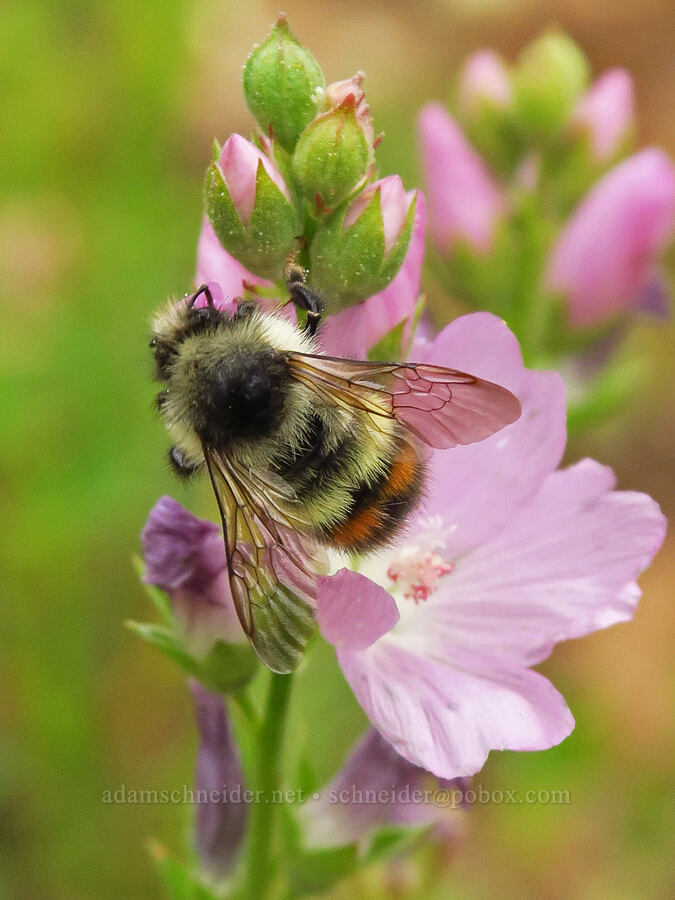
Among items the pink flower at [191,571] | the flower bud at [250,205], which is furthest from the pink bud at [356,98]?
the pink flower at [191,571]

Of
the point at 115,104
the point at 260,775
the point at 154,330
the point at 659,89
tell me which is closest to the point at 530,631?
the point at 260,775

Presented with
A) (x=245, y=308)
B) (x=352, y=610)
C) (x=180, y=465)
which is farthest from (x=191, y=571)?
(x=245, y=308)

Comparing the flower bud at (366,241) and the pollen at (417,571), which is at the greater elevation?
the flower bud at (366,241)

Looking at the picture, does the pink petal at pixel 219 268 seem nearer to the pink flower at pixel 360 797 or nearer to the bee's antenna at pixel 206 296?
the bee's antenna at pixel 206 296

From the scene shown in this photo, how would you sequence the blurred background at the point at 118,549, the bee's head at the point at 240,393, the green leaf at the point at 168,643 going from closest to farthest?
1. the bee's head at the point at 240,393
2. the green leaf at the point at 168,643
3. the blurred background at the point at 118,549

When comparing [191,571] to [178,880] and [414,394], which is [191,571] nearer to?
[414,394]

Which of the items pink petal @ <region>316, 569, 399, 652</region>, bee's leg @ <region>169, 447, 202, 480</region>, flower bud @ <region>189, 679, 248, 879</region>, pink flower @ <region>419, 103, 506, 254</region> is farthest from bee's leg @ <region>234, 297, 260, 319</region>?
pink flower @ <region>419, 103, 506, 254</region>

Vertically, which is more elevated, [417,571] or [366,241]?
[366,241]
